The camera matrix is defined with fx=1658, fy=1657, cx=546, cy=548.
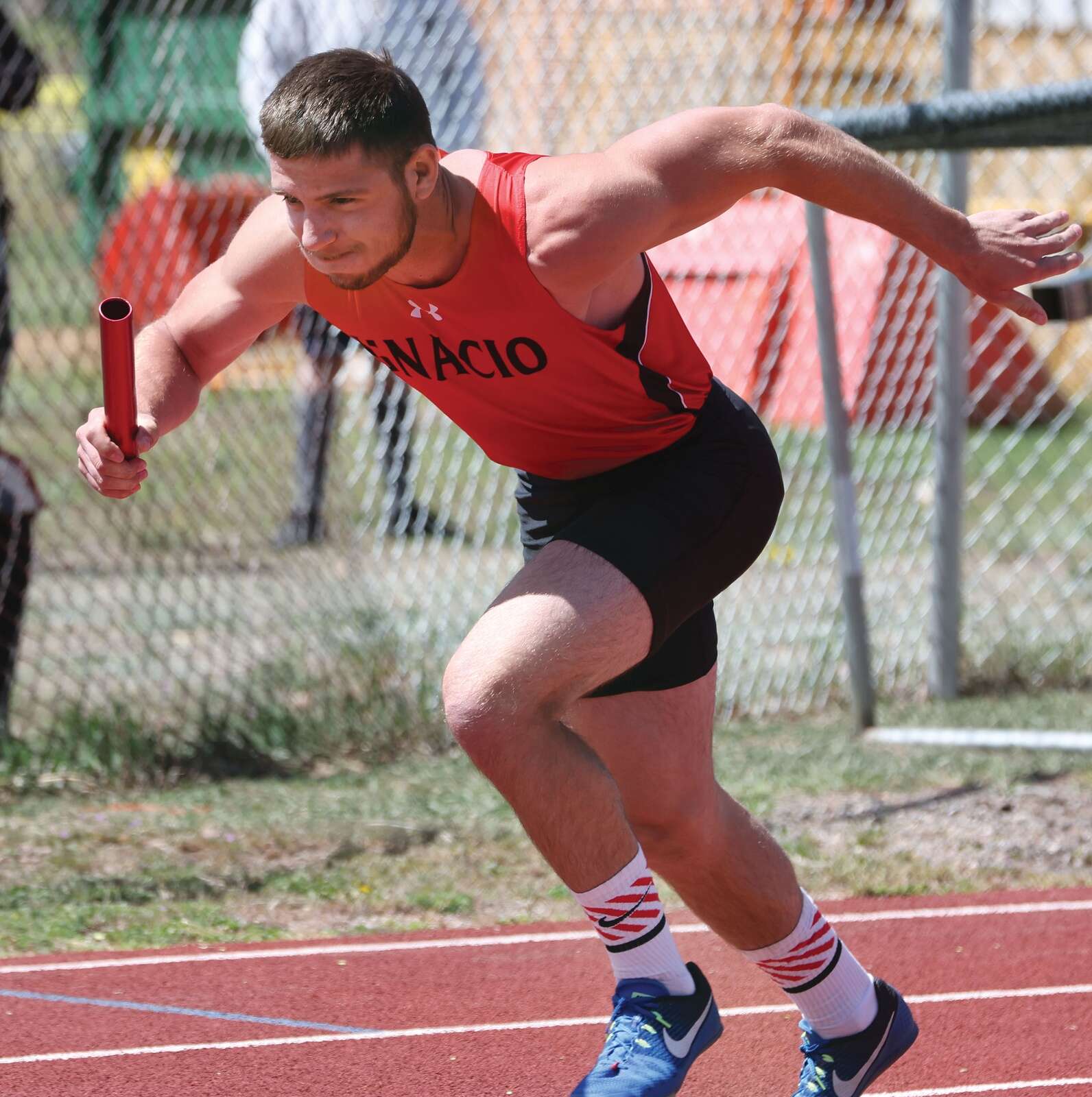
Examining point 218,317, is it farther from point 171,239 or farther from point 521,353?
point 171,239

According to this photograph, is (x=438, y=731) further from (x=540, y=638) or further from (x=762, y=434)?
(x=540, y=638)

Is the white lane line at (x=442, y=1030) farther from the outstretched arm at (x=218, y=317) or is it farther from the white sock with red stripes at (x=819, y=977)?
the outstretched arm at (x=218, y=317)

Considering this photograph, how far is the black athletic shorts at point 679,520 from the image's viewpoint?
282cm

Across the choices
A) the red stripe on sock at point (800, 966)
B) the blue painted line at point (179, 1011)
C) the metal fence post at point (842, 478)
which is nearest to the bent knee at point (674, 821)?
the red stripe on sock at point (800, 966)

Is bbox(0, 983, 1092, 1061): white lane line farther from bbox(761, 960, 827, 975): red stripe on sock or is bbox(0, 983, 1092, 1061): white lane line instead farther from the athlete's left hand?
the athlete's left hand

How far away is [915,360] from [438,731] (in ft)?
9.26

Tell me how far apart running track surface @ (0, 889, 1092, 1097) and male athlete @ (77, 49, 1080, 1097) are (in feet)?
1.43

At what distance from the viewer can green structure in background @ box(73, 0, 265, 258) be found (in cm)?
600

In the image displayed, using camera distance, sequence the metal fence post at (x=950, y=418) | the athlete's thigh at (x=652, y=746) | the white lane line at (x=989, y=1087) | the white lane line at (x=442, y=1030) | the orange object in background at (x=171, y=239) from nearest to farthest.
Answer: the athlete's thigh at (x=652, y=746), the white lane line at (x=989, y=1087), the white lane line at (x=442, y=1030), the metal fence post at (x=950, y=418), the orange object in background at (x=171, y=239)

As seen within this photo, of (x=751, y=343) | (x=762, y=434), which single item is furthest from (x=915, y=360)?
(x=762, y=434)

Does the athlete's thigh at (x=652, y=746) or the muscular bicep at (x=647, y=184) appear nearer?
the muscular bicep at (x=647, y=184)

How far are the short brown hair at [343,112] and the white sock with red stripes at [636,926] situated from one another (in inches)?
48.7

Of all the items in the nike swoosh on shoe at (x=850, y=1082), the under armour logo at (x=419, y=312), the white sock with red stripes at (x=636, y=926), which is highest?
the under armour logo at (x=419, y=312)

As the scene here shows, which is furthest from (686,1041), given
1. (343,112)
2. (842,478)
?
(842,478)
